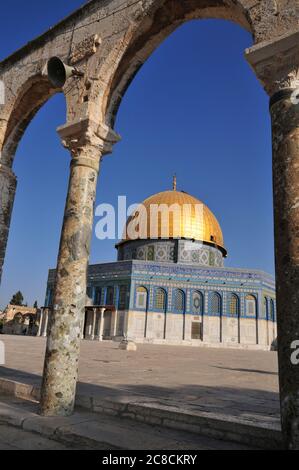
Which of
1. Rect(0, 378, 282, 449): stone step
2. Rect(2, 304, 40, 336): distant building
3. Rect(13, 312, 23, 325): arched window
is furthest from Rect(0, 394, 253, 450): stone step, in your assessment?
Rect(13, 312, 23, 325): arched window

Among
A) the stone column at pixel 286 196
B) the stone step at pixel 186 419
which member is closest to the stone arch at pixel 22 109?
the stone column at pixel 286 196

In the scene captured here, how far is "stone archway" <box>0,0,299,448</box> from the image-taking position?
8.46ft

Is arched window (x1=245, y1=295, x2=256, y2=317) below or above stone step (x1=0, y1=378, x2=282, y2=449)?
above

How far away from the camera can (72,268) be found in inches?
151

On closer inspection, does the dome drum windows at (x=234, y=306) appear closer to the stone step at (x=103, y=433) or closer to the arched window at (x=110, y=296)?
the arched window at (x=110, y=296)

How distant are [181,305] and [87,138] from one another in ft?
87.3

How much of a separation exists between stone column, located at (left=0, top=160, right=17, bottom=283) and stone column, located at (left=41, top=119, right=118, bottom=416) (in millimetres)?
1967

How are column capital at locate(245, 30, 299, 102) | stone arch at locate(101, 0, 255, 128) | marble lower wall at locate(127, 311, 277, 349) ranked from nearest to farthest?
column capital at locate(245, 30, 299, 102), stone arch at locate(101, 0, 255, 128), marble lower wall at locate(127, 311, 277, 349)

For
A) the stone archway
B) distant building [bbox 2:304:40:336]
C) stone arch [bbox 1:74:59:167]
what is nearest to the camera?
the stone archway

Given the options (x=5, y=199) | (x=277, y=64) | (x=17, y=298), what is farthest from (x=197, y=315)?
(x=17, y=298)

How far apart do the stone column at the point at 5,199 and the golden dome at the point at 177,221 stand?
27.5 meters

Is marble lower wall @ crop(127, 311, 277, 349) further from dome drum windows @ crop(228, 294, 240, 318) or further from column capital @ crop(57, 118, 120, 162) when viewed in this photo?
column capital @ crop(57, 118, 120, 162)
